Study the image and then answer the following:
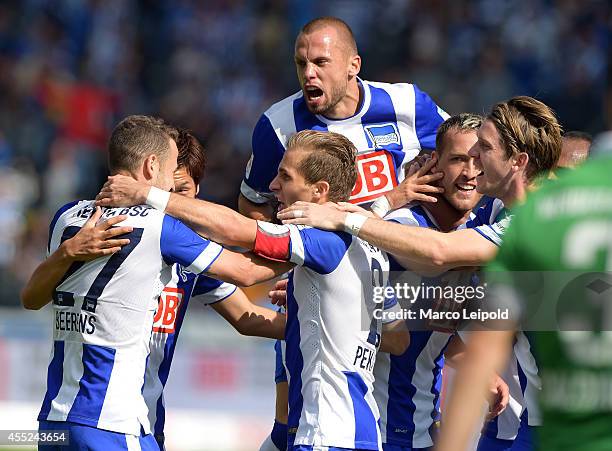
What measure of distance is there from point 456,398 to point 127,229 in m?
2.16

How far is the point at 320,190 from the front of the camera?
486 cm

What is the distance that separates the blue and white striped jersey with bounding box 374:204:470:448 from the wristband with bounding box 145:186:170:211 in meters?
1.26

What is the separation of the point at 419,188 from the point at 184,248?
151cm

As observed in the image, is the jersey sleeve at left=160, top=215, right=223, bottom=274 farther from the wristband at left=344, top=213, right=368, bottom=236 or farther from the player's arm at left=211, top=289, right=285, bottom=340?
the player's arm at left=211, top=289, right=285, bottom=340

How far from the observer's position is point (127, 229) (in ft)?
15.2

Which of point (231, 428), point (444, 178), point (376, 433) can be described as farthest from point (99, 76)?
point (376, 433)

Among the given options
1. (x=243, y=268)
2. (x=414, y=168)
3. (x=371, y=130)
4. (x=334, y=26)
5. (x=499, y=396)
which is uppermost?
(x=334, y=26)

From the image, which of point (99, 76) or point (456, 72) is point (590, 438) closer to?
point (456, 72)

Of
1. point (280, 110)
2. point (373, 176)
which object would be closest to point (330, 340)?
point (373, 176)

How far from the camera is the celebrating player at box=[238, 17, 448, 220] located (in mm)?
6547

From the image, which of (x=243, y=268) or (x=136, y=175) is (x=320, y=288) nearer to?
(x=243, y=268)

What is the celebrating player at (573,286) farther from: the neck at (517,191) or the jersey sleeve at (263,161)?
the jersey sleeve at (263,161)

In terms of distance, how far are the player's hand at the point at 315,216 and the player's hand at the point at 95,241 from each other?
2.39 ft

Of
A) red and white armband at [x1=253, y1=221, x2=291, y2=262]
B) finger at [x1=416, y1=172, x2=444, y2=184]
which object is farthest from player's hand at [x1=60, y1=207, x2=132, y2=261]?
finger at [x1=416, y1=172, x2=444, y2=184]
